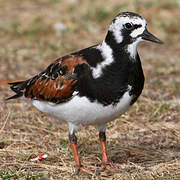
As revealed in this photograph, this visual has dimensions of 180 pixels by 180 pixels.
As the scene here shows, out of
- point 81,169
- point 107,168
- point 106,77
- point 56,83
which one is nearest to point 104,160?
point 107,168

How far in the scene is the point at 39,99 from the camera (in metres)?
5.13

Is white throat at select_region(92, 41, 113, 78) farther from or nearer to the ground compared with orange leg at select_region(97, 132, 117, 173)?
farther from the ground

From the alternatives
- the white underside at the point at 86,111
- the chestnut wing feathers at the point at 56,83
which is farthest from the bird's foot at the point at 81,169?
the chestnut wing feathers at the point at 56,83

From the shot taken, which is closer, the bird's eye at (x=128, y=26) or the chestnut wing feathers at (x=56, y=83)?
the bird's eye at (x=128, y=26)

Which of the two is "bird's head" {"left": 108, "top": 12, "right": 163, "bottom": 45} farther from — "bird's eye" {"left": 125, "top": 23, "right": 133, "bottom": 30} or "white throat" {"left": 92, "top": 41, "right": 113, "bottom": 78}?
"white throat" {"left": 92, "top": 41, "right": 113, "bottom": 78}

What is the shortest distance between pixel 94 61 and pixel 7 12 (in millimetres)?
7917

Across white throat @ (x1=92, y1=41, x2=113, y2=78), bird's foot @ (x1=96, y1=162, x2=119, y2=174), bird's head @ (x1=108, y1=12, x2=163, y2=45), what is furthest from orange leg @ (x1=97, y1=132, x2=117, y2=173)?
bird's head @ (x1=108, y1=12, x2=163, y2=45)

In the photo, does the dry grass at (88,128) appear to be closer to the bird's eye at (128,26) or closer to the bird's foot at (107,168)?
the bird's foot at (107,168)

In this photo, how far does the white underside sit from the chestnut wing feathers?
0.10 metres

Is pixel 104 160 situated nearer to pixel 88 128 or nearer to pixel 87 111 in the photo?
pixel 87 111

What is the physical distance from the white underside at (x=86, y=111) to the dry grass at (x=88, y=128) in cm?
57

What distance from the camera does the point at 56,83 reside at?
16.1 feet

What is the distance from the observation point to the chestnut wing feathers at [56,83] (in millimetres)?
4719

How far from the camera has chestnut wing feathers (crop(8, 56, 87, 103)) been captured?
472cm
